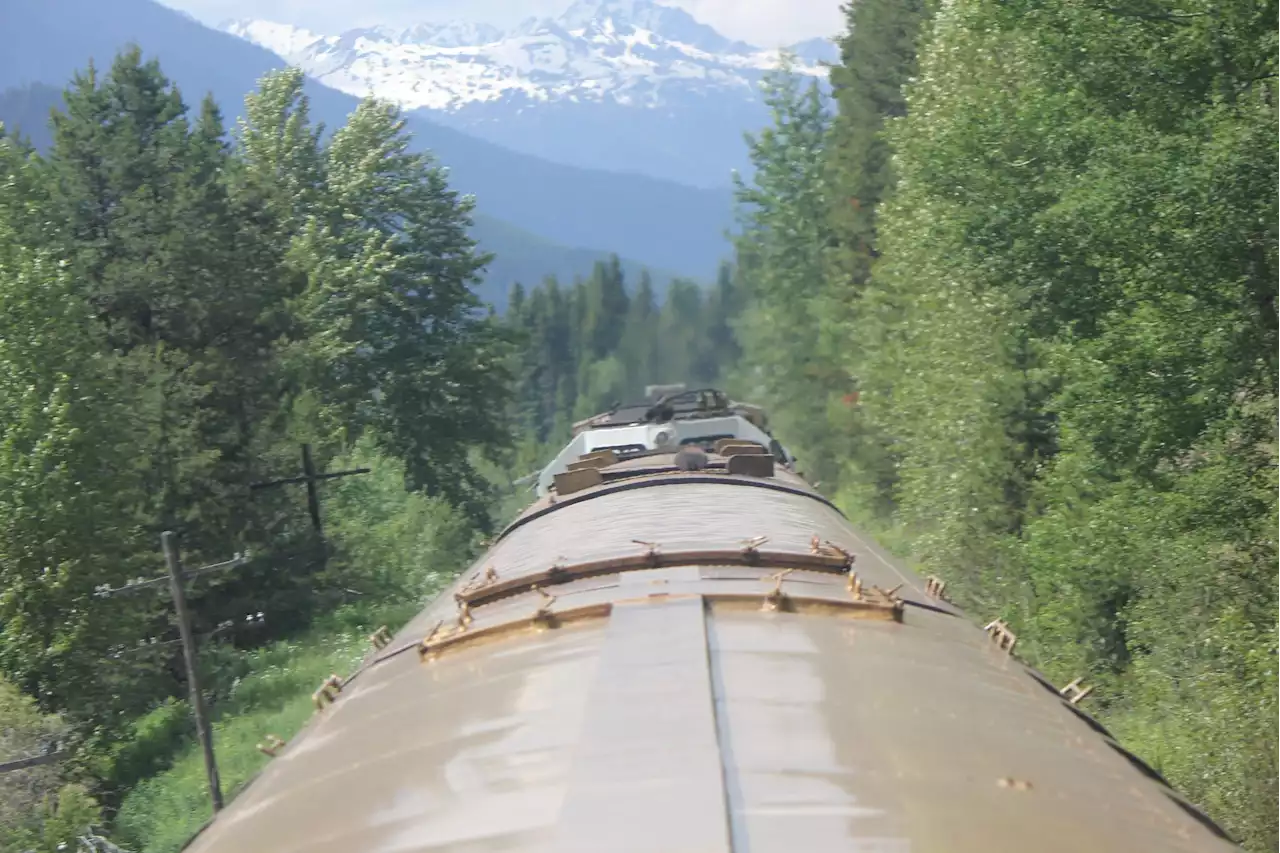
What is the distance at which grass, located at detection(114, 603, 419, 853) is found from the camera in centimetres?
2069

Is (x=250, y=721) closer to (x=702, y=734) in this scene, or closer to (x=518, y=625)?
(x=518, y=625)

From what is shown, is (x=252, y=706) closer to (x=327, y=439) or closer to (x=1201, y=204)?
(x=327, y=439)

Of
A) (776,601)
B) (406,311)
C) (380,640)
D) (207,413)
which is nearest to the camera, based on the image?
(776,601)

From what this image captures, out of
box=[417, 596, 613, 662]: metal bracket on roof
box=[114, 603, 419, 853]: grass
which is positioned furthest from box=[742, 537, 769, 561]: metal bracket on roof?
box=[114, 603, 419, 853]: grass

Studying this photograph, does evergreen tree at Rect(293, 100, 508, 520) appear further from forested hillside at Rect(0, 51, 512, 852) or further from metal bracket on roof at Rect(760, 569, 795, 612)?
metal bracket on roof at Rect(760, 569, 795, 612)

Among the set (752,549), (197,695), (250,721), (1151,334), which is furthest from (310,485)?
(752,549)

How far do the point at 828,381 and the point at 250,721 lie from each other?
3152cm

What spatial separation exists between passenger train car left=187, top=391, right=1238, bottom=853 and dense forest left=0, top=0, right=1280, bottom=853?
6263 millimetres

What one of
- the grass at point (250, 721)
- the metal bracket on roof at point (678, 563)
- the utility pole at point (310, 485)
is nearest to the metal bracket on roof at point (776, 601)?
the metal bracket on roof at point (678, 563)

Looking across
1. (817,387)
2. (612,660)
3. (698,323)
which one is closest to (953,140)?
(612,660)

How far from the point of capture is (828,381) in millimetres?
52094

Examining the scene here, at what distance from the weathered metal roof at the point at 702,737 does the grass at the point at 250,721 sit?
550 inches

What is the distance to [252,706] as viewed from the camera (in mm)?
25609

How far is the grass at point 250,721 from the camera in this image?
2069 centimetres
